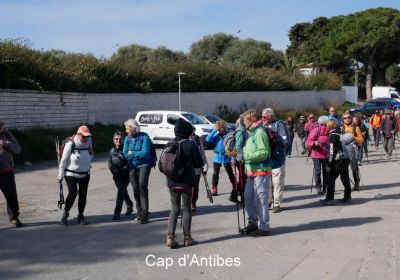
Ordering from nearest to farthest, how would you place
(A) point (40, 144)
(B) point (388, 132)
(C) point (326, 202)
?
(C) point (326, 202) → (B) point (388, 132) → (A) point (40, 144)

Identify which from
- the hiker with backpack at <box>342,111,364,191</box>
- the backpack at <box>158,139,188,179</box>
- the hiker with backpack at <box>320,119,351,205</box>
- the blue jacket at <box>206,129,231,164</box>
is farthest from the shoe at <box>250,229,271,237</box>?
the hiker with backpack at <box>342,111,364,191</box>

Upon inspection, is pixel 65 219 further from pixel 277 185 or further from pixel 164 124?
pixel 164 124

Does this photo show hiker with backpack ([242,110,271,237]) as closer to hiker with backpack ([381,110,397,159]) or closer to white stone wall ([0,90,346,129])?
hiker with backpack ([381,110,397,159])

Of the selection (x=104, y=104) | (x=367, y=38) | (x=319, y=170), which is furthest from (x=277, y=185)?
(x=367, y=38)

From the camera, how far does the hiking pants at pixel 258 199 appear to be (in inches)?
328

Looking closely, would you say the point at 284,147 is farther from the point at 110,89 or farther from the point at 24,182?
the point at 110,89

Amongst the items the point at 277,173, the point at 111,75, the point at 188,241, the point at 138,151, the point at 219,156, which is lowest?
the point at 188,241

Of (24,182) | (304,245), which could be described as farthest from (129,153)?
(24,182)

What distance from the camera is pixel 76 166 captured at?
9398 mm

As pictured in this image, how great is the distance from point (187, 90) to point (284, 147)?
2703 cm

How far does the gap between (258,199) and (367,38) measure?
53.5 metres

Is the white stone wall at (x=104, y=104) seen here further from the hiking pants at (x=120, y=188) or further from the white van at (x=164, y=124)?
the hiking pants at (x=120, y=188)

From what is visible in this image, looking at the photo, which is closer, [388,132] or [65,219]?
[65,219]

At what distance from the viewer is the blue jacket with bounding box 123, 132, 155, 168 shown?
31.4 feet
